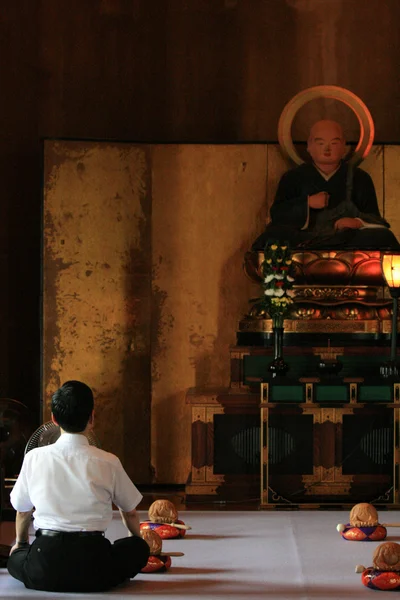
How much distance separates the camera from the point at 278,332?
233 inches

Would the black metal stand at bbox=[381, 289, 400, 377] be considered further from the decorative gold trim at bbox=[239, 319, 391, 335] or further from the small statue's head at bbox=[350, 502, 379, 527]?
the small statue's head at bbox=[350, 502, 379, 527]

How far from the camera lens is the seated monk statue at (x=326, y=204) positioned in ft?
21.4

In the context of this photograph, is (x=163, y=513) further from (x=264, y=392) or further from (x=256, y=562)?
(x=264, y=392)

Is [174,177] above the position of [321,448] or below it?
above

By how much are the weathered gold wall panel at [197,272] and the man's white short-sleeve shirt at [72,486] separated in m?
3.33

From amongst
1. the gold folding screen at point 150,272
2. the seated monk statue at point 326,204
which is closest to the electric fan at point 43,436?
the gold folding screen at point 150,272

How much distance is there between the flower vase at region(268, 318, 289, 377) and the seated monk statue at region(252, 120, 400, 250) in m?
0.75

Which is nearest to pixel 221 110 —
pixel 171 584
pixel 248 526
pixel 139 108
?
pixel 139 108

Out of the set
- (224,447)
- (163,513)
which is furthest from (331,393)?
(163,513)

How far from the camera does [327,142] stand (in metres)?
6.67

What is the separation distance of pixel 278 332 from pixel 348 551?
6.15ft

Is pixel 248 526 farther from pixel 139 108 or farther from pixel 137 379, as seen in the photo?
pixel 139 108

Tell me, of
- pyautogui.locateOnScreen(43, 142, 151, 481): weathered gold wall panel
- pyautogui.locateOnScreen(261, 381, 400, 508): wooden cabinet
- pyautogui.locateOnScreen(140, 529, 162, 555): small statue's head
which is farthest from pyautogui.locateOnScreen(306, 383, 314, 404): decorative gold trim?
pyautogui.locateOnScreen(140, 529, 162, 555): small statue's head

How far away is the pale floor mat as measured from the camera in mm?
3545
